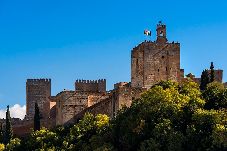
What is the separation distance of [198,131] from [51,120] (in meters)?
30.5

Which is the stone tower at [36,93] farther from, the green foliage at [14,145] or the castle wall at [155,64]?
the green foliage at [14,145]

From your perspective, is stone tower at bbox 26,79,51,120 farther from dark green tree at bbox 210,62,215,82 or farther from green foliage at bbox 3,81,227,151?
green foliage at bbox 3,81,227,151

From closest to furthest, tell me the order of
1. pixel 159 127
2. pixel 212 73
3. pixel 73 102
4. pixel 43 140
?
pixel 159 127 → pixel 43 140 → pixel 73 102 → pixel 212 73

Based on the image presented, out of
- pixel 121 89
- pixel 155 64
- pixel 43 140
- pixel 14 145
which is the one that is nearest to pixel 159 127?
pixel 121 89

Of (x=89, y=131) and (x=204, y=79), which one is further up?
(x=204, y=79)

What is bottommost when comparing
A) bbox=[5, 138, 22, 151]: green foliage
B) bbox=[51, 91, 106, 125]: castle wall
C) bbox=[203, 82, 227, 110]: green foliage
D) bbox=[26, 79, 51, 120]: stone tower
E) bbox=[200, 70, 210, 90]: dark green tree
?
bbox=[5, 138, 22, 151]: green foliage

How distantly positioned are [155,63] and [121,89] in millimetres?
10779

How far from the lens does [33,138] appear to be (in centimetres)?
7775

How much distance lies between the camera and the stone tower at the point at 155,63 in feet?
285

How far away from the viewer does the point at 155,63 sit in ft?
286

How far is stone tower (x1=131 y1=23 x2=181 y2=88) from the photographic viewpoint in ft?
285

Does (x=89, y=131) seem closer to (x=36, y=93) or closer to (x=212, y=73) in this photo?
(x=212, y=73)

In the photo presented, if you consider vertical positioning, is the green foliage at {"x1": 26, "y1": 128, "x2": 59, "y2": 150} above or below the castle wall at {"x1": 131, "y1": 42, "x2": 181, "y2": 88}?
below

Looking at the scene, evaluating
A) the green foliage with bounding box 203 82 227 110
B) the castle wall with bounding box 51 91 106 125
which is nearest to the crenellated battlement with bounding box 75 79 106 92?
the castle wall with bounding box 51 91 106 125
